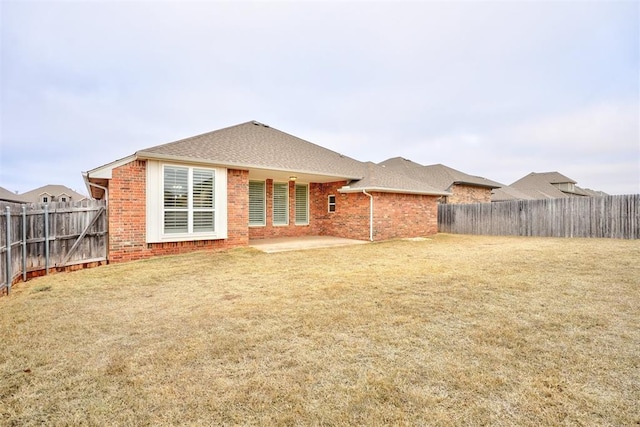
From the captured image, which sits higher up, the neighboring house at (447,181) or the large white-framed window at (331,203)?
the neighboring house at (447,181)

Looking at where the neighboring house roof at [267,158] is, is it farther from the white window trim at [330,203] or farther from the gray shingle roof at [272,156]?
the white window trim at [330,203]

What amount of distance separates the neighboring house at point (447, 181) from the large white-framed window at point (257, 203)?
1412 centimetres

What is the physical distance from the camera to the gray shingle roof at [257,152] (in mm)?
9130

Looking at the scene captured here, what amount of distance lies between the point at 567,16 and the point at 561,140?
1786 cm

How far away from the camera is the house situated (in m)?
8.25

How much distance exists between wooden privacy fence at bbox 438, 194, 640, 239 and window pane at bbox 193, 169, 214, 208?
15.0 m

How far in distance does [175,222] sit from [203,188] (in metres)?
1.43

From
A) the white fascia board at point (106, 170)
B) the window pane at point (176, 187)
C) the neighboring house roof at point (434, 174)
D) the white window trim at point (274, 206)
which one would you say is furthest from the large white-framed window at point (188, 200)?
the neighboring house roof at point (434, 174)

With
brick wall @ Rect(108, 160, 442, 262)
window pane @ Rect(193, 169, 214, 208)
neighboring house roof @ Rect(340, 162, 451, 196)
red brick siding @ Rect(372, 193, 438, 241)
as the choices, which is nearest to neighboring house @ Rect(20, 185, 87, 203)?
brick wall @ Rect(108, 160, 442, 262)

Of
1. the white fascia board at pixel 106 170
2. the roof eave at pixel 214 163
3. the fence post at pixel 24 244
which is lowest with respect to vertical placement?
the fence post at pixel 24 244

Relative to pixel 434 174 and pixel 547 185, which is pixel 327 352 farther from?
pixel 547 185

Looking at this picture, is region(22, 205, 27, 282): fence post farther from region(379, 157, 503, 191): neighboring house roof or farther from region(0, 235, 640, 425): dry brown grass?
region(379, 157, 503, 191): neighboring house roof

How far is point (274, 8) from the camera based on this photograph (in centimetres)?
1159

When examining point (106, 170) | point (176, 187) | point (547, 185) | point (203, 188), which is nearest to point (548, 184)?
point (547, 185)
